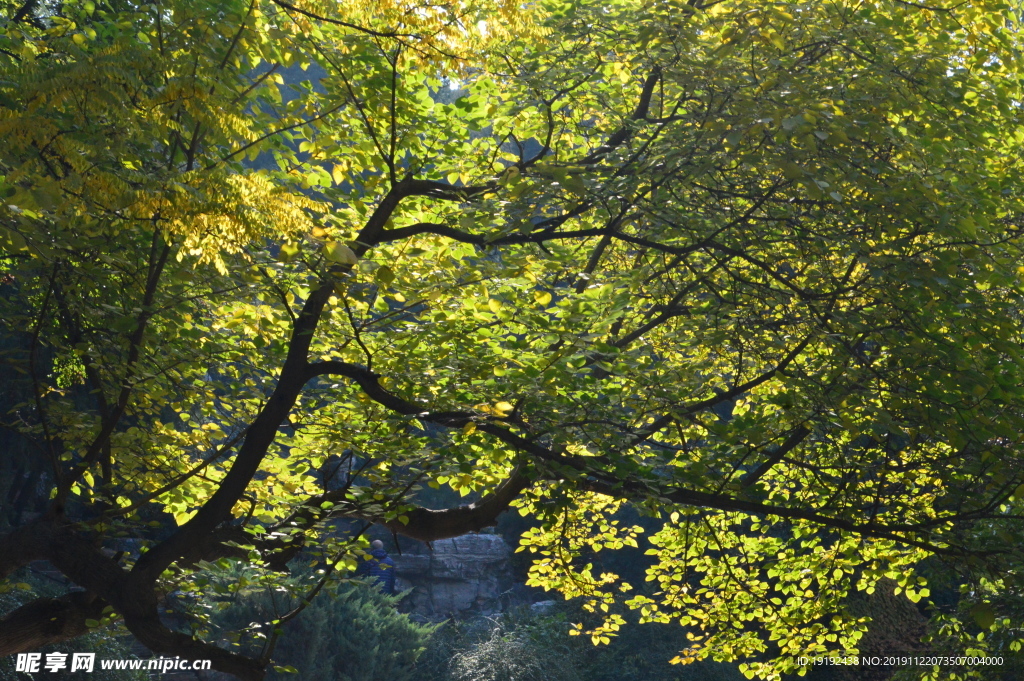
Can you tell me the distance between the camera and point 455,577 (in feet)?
69.7

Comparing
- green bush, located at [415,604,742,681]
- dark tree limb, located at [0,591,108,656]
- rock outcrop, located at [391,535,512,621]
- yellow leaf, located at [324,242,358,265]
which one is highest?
rock outcrop, located at [391,535,512,621]

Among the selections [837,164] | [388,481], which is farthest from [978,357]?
[388,481]

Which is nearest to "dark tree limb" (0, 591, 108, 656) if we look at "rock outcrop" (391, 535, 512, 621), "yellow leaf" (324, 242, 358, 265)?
"yellow leaf" (324, 242, 358, 265)

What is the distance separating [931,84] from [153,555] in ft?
17.8

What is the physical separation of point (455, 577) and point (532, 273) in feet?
58.4


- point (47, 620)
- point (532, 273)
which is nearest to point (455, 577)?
point (47, 620)

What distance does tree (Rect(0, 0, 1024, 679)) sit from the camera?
400 centimetres

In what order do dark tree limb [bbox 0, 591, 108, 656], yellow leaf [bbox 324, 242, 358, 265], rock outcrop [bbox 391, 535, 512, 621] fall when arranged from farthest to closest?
rock outcrop [bbox 391, 535, 512, 621]
dark tree limb [bbox 0, 591, 108, 656]
yellow leaf [bbox 324, 242, 358, 265]

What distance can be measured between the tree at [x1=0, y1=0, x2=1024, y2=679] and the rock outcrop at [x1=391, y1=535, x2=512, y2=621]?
15.3 metres

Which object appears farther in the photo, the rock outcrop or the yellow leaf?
the rock outcrop

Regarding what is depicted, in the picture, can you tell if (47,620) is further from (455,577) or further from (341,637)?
(455,577)

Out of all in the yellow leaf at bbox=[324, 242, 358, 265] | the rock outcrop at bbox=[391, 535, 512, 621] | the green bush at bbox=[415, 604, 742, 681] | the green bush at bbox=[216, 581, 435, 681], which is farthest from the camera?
the rock outcrop at bbox=[391, 535, 512, 621]

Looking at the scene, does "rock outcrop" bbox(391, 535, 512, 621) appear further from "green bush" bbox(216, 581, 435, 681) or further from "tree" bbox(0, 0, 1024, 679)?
"tree" bbox(0, 0, 1024, 679)

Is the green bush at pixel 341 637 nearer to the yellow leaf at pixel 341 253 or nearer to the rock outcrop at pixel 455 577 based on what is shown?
the rock outcrop at pixel 455 577
